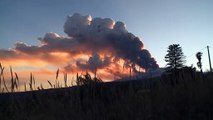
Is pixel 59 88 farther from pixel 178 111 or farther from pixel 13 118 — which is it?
pixel 178 111

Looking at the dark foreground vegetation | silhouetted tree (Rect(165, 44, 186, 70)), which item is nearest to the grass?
the dark foreground vegetation

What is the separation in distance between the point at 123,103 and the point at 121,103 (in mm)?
40

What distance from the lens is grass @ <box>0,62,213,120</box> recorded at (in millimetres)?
5934

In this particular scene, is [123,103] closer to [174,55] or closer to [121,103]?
[121,103]

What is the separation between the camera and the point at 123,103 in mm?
6355

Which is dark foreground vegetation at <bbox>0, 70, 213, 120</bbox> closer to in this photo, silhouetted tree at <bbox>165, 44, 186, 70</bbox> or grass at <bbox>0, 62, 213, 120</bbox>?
grass at <bbox>0, 62, 213, 120</bbox>

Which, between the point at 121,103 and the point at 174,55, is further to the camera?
the point at 174,55

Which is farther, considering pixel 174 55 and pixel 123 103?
pixel 174 55

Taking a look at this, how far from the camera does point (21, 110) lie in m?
6.26

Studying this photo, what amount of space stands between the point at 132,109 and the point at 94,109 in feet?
2.35

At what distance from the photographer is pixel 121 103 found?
20.9ft

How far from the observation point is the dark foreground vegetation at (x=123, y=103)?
593cm

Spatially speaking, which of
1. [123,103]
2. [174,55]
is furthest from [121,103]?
[174,55]

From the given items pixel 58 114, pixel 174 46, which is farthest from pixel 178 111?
pixel 174 46
